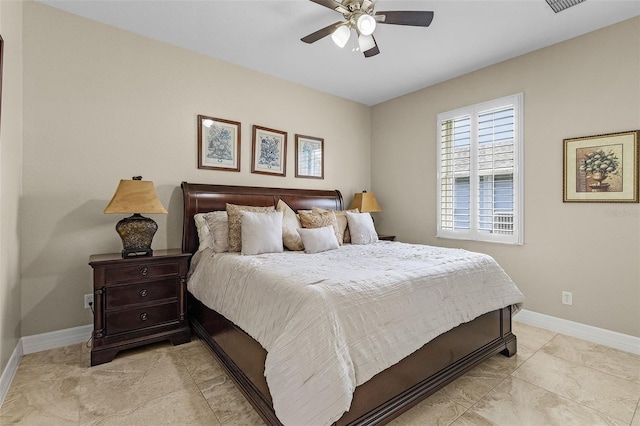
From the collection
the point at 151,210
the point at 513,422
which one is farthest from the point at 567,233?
the point at 151,210

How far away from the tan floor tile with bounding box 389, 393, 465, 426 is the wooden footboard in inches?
3.0

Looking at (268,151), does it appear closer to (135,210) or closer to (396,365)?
(135,210)

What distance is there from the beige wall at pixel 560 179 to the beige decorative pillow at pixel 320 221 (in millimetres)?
1600

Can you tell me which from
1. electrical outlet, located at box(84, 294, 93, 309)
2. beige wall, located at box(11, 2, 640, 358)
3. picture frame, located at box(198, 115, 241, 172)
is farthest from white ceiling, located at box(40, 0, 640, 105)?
electrical outlet, located at box(84, 294, 93, 309)

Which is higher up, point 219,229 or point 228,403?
point 219,229

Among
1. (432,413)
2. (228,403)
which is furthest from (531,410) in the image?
(228,403)

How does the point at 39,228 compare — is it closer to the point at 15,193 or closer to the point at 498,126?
the point at 15,193

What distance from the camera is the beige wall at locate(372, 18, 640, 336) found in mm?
2697

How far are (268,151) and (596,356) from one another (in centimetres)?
376

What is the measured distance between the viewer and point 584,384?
2117 millimetres

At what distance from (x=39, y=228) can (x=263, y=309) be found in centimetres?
220

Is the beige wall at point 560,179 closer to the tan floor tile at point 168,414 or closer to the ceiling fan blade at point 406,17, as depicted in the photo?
the ceiling fan blade at point 406,17

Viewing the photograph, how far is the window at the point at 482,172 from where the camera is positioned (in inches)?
133

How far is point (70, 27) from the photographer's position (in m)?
2.69
